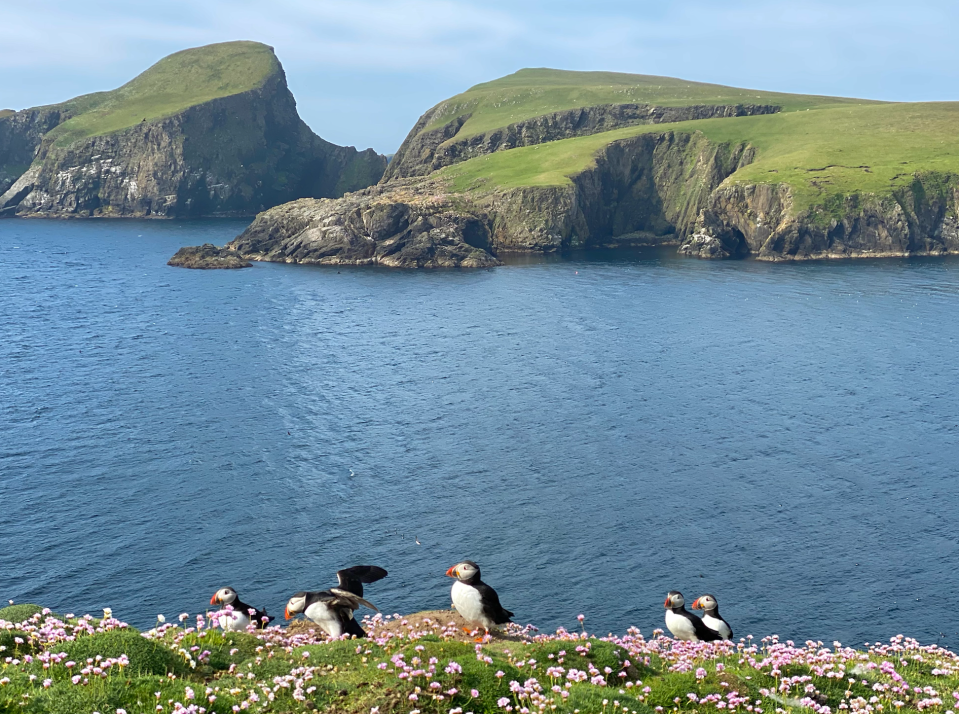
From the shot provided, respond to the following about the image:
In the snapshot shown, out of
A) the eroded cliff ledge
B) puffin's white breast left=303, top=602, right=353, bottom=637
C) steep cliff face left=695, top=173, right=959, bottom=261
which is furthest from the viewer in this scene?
the eroded cliff ledge

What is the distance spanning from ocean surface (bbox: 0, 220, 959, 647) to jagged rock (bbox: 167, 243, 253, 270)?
146 ft

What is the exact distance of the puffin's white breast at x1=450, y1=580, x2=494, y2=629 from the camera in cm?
2267

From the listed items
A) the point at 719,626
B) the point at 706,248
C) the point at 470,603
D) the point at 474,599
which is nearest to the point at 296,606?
the point at 470,603

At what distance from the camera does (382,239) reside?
19000 centimetres

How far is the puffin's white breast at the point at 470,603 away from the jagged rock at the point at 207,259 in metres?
163

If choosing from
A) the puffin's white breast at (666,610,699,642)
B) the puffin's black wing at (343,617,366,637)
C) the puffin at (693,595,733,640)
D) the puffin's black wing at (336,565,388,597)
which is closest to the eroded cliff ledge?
the puffin at (693,595,733,640)

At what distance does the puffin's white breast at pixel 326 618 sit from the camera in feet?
72.9

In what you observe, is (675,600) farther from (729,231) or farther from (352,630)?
(729,231)

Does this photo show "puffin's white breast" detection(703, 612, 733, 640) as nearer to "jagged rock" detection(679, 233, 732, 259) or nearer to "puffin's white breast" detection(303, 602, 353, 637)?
"puffin's white breast" detection(303, 602, 353, 637)

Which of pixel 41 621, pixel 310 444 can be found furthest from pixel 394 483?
pixel 41 621

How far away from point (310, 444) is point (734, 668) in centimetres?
5689

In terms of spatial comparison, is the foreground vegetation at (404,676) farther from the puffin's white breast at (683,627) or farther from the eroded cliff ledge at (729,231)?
the eroded cliff ledge at (729,231)

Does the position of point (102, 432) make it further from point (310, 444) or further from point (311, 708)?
point (311, 708)

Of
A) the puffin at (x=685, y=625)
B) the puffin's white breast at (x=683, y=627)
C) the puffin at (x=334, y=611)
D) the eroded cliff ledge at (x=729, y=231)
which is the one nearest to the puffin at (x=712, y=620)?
the puffin at (x=685, y=625)
